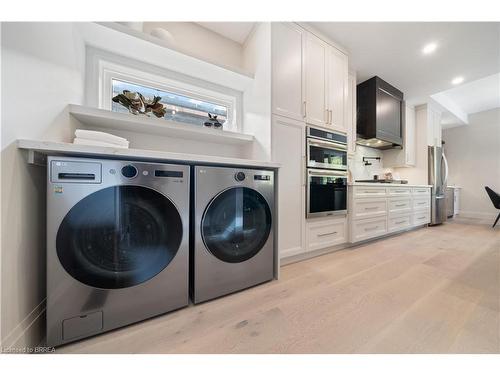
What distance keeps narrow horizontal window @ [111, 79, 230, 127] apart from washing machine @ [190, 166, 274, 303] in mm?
824

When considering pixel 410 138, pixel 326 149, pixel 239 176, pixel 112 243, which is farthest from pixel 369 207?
pixel 112 243

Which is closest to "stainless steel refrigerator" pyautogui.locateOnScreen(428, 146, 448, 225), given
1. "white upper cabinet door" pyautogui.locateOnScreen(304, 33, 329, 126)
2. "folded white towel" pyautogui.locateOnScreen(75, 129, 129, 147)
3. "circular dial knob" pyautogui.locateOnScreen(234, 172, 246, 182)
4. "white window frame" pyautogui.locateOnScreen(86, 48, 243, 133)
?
"white upper cabinet door" pyautogui.locateOnScreen(304, 33, 329, 126)

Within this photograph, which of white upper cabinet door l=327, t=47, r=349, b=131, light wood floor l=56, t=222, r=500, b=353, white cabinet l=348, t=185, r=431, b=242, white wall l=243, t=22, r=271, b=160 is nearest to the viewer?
light wood floor l=56, t=222, r=500, b=353

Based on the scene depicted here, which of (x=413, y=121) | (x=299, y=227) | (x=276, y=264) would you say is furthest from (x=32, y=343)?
(x=413, y=121)

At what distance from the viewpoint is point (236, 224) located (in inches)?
47.9

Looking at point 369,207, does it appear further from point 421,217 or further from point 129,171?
point 129,171

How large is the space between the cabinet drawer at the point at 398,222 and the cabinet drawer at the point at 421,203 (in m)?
0.31

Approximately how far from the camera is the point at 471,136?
464cm

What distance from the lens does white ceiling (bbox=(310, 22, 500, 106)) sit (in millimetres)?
1843

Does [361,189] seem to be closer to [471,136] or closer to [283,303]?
[283,303]

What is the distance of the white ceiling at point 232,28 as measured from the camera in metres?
1.79

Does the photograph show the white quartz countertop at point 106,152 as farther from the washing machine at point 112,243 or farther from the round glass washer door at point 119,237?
the round glass washer door at point 119,237

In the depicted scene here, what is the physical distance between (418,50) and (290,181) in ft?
7.68

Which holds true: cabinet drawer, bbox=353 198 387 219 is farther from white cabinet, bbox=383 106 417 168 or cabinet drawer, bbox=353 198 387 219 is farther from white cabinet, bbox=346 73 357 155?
white cabinet, bbox=383 106 417 168
